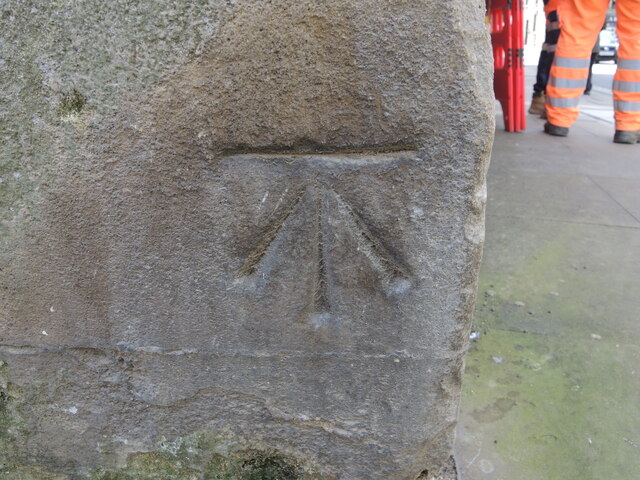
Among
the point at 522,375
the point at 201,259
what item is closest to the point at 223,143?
the point at 201,259

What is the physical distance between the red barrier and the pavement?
1280 millimetres

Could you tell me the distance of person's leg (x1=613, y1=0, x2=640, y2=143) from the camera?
322cm

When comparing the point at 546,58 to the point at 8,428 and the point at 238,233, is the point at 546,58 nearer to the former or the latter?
the point at 238,233

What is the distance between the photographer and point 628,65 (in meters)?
3.37

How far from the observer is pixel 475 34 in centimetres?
87

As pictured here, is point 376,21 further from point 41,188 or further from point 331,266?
point 41,188

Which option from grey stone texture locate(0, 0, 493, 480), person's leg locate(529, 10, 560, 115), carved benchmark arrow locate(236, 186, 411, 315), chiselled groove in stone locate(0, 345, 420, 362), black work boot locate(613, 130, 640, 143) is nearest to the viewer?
grey stone texture locate(0, 0, 493, 480)

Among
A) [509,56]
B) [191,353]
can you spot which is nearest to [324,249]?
[191,353]

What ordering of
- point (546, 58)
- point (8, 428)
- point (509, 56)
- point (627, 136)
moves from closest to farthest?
point (8, 428), point (627, 136), point (509, 56), point (546, 58)

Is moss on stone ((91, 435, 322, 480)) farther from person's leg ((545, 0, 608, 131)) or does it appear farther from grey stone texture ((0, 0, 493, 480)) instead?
person's leg ((545, 0, 608, 131))

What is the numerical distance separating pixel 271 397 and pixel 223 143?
0.55 m

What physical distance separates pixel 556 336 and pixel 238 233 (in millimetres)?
1230

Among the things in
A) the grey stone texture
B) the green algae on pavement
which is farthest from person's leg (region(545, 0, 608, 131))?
the grey stone texture

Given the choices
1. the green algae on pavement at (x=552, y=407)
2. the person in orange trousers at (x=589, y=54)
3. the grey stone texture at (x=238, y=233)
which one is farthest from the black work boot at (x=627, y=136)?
the grey stone texture at (x=238, y=233)
